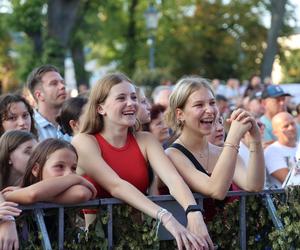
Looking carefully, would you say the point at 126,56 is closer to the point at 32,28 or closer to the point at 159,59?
the point at 159,59

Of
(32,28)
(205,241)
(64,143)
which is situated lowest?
(205,241)

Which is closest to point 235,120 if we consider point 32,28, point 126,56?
point 32,28

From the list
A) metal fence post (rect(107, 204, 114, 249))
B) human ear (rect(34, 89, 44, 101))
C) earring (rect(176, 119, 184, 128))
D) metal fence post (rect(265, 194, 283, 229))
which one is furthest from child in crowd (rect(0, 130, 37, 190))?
human ear (rect(34, 89, 44, 101))

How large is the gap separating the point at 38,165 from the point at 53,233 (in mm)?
480

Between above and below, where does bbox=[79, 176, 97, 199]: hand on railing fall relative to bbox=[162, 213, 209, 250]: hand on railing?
above

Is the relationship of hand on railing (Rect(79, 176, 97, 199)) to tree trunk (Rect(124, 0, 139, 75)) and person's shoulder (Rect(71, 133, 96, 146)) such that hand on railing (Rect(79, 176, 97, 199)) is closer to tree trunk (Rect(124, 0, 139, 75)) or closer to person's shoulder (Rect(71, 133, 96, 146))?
person's shoulder (Rect(71, 133, 96, 146))

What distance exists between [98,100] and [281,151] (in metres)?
3.18

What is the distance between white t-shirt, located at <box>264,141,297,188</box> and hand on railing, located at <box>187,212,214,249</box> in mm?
2945

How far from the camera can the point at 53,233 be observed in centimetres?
404

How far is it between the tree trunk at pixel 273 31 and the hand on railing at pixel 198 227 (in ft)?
77.2

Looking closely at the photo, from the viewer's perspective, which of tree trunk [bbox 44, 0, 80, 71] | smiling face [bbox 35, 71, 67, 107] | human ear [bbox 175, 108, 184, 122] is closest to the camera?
human ear [bbox 175, 108, 184, 122]

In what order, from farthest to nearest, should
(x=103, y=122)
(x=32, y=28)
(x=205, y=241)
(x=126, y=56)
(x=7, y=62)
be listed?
1. (x=7, y=62)
2. (x=126, y=56)
3. (x=32, y=28)
4. (x=103, y=122)
5. (x=205, y=241)

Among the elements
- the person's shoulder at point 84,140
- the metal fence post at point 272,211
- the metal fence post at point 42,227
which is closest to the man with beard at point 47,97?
the person's shoulder at point 84,140

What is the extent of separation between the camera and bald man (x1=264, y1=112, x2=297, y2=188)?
6980 mm
